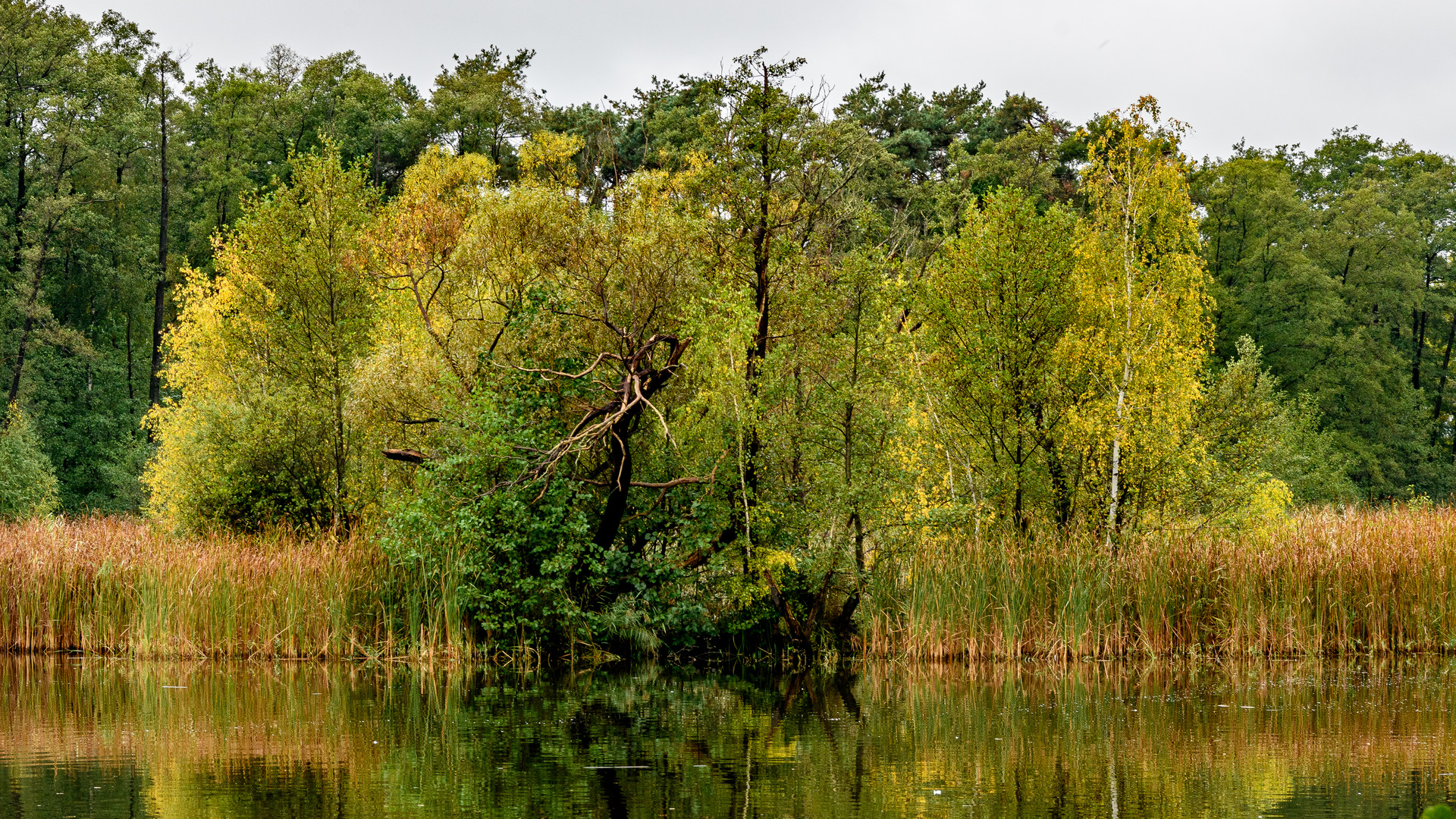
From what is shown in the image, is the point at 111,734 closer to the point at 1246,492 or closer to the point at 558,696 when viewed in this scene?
the point at 558,696

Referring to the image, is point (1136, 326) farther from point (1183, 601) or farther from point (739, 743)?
point (739, 743)

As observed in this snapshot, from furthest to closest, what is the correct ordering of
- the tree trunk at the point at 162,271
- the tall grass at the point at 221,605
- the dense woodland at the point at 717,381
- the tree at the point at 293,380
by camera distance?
the tree trunk at the point at 162,271 → the tree at the point at 293,380 → the tall grass at the point at 221,605 → the dense woodland at the point at 717,381

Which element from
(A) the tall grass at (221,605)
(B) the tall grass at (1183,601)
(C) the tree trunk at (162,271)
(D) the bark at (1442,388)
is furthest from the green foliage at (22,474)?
(D) the bark at (1442,388)

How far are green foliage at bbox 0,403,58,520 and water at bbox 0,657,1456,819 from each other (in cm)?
2893

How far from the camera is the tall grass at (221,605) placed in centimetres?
1883

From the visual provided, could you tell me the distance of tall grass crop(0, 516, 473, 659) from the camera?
61.8 feet

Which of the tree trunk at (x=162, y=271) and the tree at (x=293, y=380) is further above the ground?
the tree trunk at (x=162, y=271)

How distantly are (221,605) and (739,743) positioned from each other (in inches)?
423

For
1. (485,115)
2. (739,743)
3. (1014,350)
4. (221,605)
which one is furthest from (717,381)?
(485,115)

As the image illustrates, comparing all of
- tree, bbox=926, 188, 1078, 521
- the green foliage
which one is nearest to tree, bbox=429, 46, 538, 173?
the green foliage

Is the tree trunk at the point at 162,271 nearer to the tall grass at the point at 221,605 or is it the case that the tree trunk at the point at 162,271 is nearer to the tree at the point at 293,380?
the tree at the point at 293,380

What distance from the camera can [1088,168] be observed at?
23.5m

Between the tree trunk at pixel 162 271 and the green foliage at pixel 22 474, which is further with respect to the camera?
the tree trunk at pixel 162 271

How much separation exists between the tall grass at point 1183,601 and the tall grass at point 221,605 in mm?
6794
